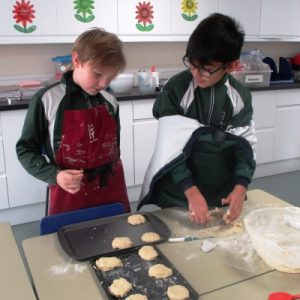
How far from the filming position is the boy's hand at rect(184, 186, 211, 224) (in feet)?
3.44

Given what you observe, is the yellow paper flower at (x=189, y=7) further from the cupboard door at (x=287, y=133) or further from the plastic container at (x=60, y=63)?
the cupboard door at (x=287, y=133)

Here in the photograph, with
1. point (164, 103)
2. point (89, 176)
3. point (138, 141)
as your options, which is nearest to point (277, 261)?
point (164, 103)

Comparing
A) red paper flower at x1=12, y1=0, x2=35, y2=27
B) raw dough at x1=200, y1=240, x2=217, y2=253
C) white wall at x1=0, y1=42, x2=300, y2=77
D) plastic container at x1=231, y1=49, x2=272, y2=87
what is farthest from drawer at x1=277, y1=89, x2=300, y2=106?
raw dough at x1=200, y1=240, x2=217, y2=253

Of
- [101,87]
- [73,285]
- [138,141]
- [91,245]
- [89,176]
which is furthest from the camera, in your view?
[138,141]

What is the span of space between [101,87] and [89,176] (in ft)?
1.01

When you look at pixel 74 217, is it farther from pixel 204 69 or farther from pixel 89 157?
pixel 204 69

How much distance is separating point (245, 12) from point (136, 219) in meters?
2.49

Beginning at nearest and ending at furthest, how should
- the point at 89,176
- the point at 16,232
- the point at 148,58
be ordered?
1. the point at 89,176
2. the point at 16,232
3. the point at 148,58

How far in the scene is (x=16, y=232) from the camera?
2391 millimetres

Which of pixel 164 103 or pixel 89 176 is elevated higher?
pixel 164 103

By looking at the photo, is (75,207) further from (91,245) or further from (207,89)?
(207,89)

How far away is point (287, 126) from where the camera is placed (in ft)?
10.6

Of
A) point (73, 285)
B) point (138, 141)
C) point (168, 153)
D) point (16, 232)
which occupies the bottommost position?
point (16, 232)

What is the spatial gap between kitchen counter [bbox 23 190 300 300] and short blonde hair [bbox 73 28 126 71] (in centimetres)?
50
